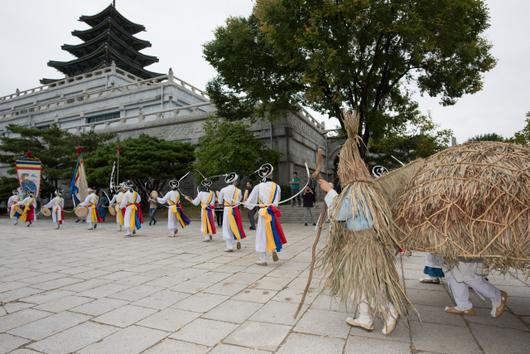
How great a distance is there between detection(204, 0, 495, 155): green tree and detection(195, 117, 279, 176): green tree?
1774 mm

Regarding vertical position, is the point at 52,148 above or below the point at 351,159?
above

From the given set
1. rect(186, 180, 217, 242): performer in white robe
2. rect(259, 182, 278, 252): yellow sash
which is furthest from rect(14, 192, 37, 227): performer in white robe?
rect(259, 182, 278, 252): yellow sash

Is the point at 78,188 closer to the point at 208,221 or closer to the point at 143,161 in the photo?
the point at 143,161

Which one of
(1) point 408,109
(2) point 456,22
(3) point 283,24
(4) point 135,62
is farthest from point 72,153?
(4) point 135,62

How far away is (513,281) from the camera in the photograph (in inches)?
177

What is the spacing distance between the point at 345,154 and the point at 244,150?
1209 cm

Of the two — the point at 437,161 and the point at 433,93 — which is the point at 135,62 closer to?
the point at 433,93

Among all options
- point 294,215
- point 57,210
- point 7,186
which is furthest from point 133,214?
point 7,186

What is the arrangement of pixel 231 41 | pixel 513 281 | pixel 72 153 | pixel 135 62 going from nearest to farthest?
pixel 513 281 < pixel 231 41 < pixel 72 153 < pixel 135 62

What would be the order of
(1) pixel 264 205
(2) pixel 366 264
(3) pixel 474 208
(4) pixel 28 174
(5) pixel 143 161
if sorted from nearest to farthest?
(3) pixel 474 208, (2) pixel 366 264, (1) pixel 264 205, (4) pixel 28 174, (5) pixel 143 161

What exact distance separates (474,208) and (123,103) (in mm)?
32847

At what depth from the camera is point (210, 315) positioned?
11.1ft

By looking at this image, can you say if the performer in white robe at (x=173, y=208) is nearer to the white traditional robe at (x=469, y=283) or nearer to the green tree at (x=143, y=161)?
the green tree at (x=143, y=161)

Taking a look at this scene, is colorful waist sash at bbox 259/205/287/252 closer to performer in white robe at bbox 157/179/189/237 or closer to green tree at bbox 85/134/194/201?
performer in white robe at bbox 157/179/189/237
